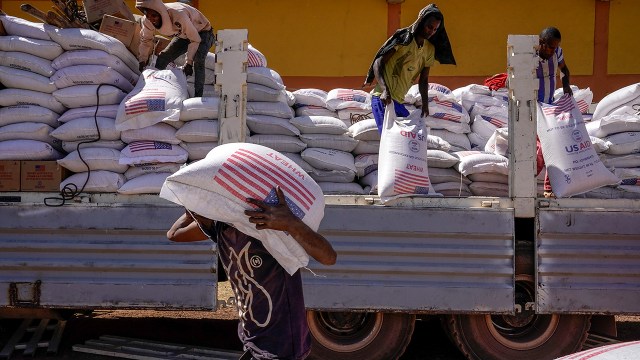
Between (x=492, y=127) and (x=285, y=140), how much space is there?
1.75m

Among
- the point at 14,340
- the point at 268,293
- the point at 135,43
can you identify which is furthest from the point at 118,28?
the point at 268,293

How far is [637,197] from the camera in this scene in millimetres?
5762

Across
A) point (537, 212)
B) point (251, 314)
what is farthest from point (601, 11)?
point (251, 314)

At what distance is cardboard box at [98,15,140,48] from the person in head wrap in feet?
5.97

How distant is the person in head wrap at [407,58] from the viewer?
242 inches

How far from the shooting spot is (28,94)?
19.1ft

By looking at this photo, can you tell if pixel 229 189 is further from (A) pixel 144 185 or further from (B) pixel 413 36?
(B) pixel 413 36

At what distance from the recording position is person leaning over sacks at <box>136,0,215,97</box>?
644 cm

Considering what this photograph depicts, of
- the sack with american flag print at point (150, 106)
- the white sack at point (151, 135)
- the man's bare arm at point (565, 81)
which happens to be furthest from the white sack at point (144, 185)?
the man's bare arm at point (565, 81)

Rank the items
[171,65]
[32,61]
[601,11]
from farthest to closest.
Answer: [601,11] < [171,65] < [32,61]

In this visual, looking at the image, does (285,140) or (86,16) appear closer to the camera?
(285,140)

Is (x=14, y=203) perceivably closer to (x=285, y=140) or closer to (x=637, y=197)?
(x=285, y=140)

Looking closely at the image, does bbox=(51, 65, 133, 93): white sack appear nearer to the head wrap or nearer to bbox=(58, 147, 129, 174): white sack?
bbox=(58, 147, 129, 174): white sack

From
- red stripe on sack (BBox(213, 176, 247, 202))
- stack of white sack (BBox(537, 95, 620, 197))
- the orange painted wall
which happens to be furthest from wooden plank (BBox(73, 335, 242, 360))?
the orange painted wall
